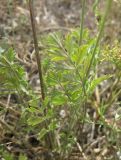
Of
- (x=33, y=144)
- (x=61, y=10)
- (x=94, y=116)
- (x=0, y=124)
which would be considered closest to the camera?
(x=0, y=124)

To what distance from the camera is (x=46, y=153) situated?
156cm

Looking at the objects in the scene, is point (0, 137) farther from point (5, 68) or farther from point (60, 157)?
point (5, 68)

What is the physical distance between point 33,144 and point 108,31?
3.03 feet

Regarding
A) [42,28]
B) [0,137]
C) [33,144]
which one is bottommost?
[33,144]

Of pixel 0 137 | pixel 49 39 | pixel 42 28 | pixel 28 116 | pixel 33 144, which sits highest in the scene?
pixel 49 39

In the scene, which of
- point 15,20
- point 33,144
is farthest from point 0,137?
point 15,20

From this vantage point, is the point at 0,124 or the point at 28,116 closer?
the point at 28,116

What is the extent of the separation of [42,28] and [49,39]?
47.1 inches

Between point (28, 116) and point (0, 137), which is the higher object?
point (28, 116)

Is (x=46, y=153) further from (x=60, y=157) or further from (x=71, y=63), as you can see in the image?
(x=71, y=63)

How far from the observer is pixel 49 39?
1.15 m

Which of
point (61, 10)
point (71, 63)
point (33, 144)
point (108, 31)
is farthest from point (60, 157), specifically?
point (61, 10)

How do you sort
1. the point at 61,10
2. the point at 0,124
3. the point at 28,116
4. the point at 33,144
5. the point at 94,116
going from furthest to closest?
the point at 61,10, the point at 94,116, the point at 33,144, the point at 0,124, the point at 28,116

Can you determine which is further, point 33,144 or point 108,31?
point 108,31
